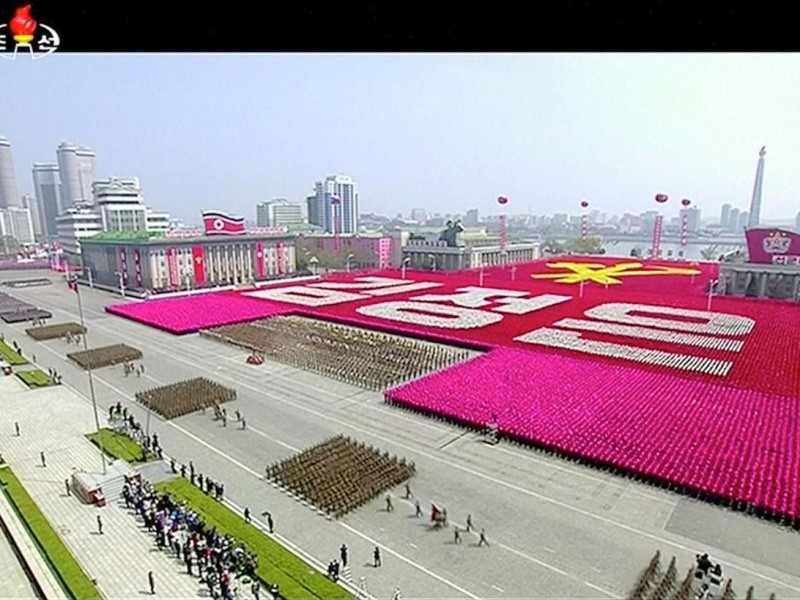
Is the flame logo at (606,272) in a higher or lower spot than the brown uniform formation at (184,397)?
higher

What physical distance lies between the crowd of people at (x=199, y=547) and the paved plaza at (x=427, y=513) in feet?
1.38

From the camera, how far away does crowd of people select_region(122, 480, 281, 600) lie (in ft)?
41.2

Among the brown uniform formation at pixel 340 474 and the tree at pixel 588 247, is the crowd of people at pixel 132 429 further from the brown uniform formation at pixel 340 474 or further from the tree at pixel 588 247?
the tree at pixel 588 247

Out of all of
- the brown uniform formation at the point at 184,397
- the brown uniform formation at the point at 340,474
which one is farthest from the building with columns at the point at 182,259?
the brown uniform formation at the point at 340,474

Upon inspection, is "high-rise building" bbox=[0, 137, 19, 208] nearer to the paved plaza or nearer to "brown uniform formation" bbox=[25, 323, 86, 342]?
"brown uniform formation" bbox=[25, 323, 86, 342]

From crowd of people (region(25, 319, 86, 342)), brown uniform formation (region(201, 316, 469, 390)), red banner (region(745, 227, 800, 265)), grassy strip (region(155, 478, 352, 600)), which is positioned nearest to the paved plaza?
grassy strip (region(155, 478, 352, 600))

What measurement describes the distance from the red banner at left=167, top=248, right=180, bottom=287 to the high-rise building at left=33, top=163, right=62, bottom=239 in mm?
105174

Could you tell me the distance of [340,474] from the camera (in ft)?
58.1

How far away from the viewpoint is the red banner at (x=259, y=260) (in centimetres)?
6950

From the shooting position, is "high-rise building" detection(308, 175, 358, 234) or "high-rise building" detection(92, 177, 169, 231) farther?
"high-rise building" detection(308, 175, 358, 234)

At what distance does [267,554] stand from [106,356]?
23.8 meters

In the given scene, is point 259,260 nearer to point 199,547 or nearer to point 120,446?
point 120,446
